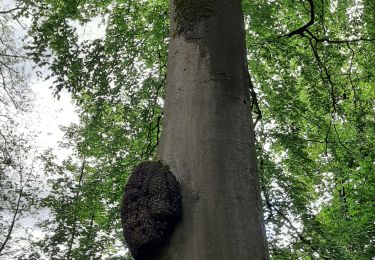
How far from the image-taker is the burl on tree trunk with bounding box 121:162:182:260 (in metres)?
1.32

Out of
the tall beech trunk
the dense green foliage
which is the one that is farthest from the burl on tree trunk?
the dense green foliage

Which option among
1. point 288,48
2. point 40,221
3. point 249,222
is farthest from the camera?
point 40,221

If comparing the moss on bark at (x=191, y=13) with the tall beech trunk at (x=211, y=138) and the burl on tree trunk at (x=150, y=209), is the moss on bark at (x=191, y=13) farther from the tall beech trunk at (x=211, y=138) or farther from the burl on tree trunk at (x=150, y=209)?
the burl on tree trunk at (x=150, y=209)

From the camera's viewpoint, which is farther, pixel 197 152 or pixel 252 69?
pixel 252 69

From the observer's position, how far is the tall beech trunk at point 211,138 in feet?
4.19

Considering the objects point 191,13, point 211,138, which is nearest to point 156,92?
point 191,13

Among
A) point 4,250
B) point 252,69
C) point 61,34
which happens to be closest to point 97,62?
point 61,34

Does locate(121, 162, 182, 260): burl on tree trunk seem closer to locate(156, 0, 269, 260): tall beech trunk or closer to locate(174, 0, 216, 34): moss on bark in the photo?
locate(156, 0, 269, 260): tall beech trunk

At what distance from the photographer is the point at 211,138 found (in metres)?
1.44

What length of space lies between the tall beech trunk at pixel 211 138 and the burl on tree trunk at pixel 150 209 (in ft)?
0.11

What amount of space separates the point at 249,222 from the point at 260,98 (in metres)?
6.16

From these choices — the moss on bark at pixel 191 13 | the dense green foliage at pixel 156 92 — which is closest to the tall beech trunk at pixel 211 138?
the moss on bark at pixel 191 13

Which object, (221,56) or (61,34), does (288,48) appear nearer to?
(61,34)

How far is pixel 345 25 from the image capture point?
27.2 feet
